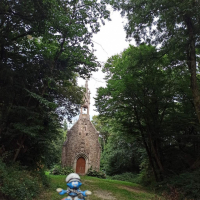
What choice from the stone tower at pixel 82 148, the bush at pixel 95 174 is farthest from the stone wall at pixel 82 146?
the bush at pixel 95 174

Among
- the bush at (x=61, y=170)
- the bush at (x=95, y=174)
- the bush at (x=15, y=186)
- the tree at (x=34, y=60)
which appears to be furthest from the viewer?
the bush at (x=95, y=174)

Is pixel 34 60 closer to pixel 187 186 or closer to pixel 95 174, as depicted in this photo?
pixel 187 186

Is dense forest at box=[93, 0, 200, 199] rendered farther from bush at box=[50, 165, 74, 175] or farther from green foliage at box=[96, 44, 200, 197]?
bush at box=[50, 165, 74, 175]

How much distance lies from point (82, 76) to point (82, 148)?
36.9 feet

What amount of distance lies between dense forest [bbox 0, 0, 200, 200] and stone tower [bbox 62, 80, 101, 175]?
847 cm

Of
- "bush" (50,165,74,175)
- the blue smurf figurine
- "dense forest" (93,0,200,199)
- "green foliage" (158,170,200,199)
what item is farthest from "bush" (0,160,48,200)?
"bush" (50,165,74,175)

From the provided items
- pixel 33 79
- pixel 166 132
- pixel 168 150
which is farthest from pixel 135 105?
pixel 33 79

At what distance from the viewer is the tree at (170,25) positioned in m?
6.71

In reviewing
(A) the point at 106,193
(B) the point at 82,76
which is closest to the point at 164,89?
(B) the point at 82,76

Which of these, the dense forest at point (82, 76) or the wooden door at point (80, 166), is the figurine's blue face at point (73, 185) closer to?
the dense forest at point (82, 76)

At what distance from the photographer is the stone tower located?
1898 cm

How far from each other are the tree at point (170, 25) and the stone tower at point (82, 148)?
37.9 feet

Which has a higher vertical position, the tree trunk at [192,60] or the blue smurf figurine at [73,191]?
the tree trunk at [192,60]

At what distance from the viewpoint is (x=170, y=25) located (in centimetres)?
724
